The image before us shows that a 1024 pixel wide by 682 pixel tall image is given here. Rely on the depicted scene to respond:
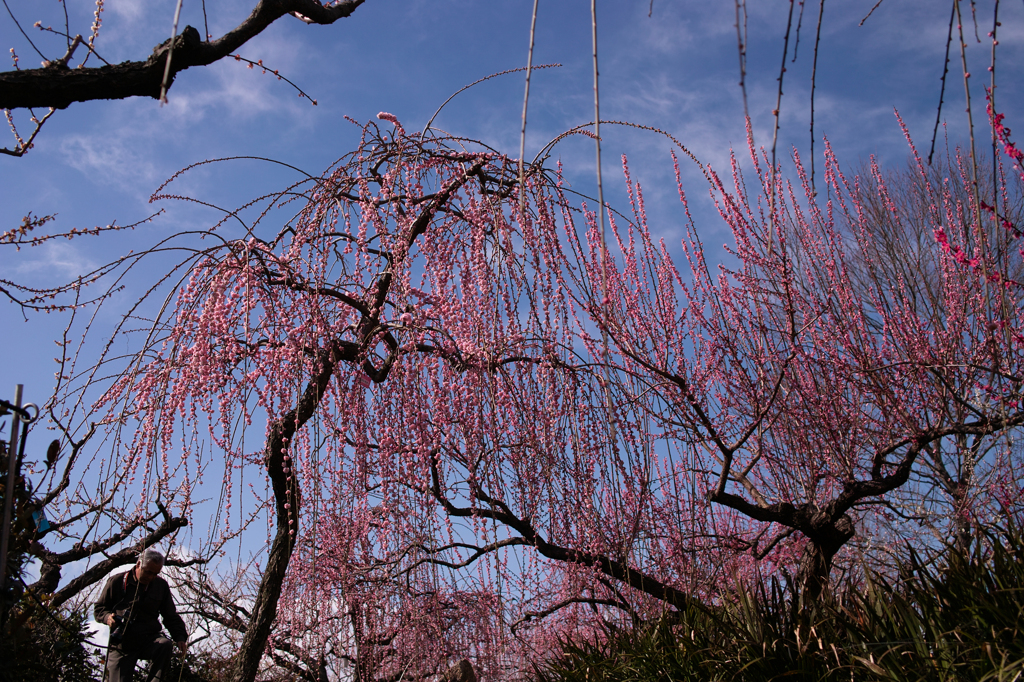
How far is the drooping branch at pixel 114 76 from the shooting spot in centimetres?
288

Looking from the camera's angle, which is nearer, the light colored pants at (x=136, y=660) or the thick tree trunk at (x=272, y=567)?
the thick tree trunk at (x=272, y=567)

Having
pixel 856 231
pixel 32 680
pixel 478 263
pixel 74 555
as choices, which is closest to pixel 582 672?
pixel 478 263

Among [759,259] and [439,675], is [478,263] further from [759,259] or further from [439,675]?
[439,675]

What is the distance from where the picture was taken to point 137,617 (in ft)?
15.0

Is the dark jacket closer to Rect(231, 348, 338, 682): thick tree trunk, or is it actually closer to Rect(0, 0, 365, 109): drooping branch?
Rect(231, 348, 338, 682): thick tree trunk

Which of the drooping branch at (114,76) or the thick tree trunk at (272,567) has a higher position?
the drooping branch at (114,76)

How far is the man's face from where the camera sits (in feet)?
15.0

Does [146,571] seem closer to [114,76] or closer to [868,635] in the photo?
[114,76]

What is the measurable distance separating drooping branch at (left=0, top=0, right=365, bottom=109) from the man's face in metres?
2.91

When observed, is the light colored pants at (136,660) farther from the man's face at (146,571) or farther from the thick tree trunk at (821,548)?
the thick tree trunk at (821,548)

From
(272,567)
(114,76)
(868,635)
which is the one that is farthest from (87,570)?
(868,635)

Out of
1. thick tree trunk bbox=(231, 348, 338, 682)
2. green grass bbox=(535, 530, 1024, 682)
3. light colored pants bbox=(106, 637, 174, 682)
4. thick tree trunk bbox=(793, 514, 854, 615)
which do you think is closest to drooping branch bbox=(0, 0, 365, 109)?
thick tree trunk bbox=(231, 348, 338, 682)

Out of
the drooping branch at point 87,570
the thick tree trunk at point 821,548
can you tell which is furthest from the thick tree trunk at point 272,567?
the thick tree trunk at point 821,548

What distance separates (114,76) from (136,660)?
3566 mm
